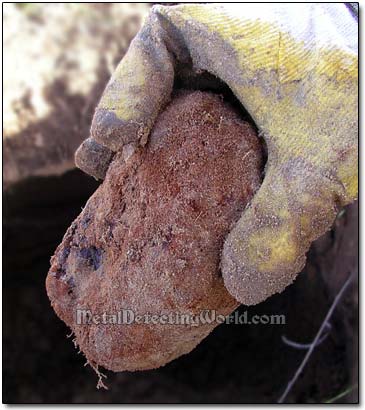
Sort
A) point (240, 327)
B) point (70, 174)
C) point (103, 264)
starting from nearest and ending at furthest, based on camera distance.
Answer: point (103, 264) → point (70, 174) → point (240, 327)

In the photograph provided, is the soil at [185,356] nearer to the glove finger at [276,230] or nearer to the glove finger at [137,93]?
the glove finger at [276,230]

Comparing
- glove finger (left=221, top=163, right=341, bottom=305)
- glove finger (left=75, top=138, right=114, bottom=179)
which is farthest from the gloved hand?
glove finger (left=75, top=138, right=114, bottom=179)

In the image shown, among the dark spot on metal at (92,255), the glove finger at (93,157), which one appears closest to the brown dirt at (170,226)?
the dark spot on metal at (92,255)

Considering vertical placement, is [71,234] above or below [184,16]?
below

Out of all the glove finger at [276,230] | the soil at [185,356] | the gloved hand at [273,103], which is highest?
the gloved hand at [273,103]

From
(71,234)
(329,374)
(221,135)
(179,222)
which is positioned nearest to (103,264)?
(71,234)

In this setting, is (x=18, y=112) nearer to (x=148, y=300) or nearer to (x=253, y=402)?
(x=148, y=300)

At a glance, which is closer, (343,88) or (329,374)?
(343,88)

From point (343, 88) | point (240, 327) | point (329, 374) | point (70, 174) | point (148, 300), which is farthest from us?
point (240, 327)
